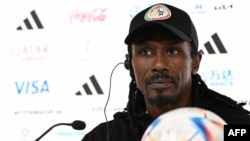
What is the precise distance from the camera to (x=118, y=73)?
1.97 meters

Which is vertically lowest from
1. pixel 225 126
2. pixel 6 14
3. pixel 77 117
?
pixel 77 117

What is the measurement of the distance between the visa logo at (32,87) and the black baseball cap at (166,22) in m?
1.08

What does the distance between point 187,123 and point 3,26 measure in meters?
1.55

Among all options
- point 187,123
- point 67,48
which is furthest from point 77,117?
point 187,123

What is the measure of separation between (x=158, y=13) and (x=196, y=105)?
210mm

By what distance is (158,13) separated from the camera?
1022mm

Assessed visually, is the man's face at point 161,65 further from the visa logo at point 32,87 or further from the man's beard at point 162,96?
the visa logo at point 32,87

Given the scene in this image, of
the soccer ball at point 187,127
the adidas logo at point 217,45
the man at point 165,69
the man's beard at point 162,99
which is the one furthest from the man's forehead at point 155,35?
the adidas logo at point 217,45

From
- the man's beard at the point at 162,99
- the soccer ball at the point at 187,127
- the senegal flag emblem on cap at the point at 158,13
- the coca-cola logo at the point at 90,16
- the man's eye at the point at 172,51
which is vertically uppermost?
the senegal flag emblem on cap at the point at 158,13

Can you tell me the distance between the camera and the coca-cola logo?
1.99 meters

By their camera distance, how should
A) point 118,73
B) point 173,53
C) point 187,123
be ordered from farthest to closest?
point 118,73 → point 173,53 → point 187,123

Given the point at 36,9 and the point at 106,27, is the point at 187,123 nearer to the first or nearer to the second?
the point at 106,27

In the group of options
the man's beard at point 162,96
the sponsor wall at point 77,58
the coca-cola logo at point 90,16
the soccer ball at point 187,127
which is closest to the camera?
the soccer ball at point 187,127

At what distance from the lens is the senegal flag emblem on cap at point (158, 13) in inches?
39.9
